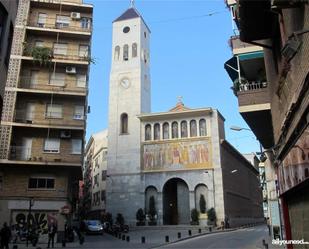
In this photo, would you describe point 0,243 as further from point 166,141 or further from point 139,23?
point 139,23

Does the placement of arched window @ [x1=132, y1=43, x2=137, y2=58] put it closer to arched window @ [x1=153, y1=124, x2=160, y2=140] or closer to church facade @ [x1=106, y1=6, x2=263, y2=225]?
church facade @ [x1=106, y1=6, x2=263, y2=225]

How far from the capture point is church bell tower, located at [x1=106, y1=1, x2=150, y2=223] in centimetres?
5250

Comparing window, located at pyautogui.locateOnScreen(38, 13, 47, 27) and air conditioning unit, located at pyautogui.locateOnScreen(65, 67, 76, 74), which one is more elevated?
window, located at pyautogui.locateOnScreen(38, 13, 47, 27)

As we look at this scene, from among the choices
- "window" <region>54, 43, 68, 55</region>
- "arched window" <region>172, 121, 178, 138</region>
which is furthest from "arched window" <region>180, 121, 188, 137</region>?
"window" <region>54, 43, 68, 55</region>

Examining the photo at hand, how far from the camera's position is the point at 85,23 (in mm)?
33219

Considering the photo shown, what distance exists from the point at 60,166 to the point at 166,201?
84.3 feet

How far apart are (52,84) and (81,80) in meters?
2.35

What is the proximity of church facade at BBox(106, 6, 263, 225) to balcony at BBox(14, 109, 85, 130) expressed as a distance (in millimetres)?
23229

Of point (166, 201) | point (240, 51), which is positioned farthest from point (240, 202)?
point (240, 51)

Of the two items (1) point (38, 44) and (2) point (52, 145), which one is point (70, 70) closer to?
(1) point (38, 44)

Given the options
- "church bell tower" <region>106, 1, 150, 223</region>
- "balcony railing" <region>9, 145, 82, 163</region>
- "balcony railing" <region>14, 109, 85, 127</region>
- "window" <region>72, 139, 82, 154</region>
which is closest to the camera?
"balcony railing" <region>9, 145, 82, 163</region>

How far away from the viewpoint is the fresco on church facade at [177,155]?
5059 cm

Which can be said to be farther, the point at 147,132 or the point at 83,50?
the point at 147,132

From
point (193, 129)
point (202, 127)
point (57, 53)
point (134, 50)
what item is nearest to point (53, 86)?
point (57, 53)
